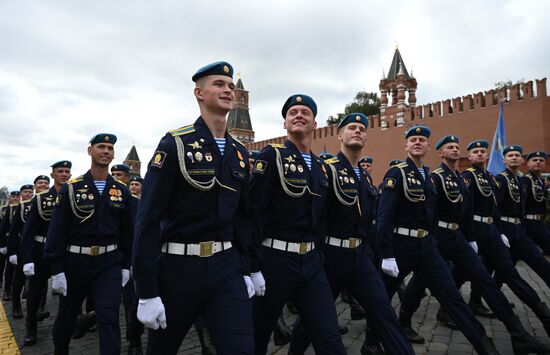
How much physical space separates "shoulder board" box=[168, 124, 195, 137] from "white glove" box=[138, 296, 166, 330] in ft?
3.29

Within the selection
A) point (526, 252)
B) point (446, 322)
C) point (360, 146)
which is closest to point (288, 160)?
point (360, 146)

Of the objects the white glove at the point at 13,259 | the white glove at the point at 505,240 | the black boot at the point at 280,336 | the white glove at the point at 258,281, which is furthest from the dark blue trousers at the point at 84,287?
the white glove at the point at 505,240

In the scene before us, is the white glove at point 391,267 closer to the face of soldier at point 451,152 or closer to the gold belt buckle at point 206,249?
the face of soldier at point 451,152

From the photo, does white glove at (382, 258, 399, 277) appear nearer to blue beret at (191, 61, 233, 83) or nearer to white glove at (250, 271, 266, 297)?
white glove at (250, 271, 266, 297)

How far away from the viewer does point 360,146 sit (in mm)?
4023

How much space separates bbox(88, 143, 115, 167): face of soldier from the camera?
170 inches

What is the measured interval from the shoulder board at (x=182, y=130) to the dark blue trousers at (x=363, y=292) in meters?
1.69

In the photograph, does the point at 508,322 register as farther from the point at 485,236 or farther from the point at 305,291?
the point at 305,291

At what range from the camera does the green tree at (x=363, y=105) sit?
130ft

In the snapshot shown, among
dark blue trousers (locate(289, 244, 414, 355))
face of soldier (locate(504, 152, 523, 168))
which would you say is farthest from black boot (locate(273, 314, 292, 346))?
face of soldier (locate(504, 152, 523, 168))

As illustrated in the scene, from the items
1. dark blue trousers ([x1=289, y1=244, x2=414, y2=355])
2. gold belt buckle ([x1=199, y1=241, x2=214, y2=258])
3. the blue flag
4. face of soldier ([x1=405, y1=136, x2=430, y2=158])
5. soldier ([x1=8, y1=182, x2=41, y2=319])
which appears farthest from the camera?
the blue flag

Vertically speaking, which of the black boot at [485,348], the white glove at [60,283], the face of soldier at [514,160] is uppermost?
the face of soldier at [514,160]

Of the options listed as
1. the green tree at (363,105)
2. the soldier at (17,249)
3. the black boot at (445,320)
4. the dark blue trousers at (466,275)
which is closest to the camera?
the dark blue trousers at (466,275)

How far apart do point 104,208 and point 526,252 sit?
5.20m
